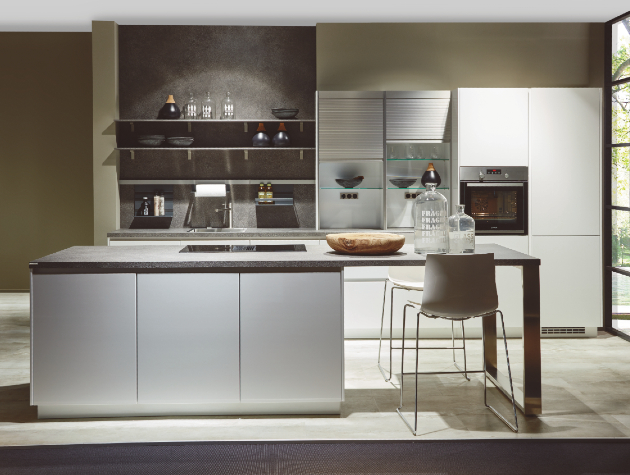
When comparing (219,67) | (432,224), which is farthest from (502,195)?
(219,67)

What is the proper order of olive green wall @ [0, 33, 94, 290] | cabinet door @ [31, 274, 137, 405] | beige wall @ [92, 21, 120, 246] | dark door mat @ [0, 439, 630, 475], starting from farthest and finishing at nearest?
olive green wall @ [0, 33, 94, 290] → beige wall @ [92, 21, 120, 246] → cabinet door @ [31, 274, 137, 405] → dark door mat @ [0, 439, 630, 475]

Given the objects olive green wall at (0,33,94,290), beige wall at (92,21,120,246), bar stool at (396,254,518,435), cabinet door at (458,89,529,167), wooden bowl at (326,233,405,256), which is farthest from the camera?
olive green wall at (0,33,94,290)

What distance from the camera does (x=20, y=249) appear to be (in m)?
6.65

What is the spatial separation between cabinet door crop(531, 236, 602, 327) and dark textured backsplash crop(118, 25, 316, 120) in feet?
8.08

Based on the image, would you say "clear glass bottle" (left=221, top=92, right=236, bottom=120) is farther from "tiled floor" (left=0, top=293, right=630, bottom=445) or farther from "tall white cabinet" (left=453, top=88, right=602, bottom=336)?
"tiled floor" (left=0, top=293, right=630, bottom=445)

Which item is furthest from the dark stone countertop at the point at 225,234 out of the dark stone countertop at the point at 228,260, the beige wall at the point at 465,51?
the dark stone countertop at the point at 228,260

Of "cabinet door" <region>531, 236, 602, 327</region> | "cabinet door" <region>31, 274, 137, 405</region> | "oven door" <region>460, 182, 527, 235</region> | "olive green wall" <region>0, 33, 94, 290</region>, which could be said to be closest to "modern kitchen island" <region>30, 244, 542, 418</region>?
"cabinet door" <region>31, 274, 137, 405</region>

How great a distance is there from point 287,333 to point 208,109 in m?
2.99

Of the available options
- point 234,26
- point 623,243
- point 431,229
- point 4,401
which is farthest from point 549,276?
point 4,401

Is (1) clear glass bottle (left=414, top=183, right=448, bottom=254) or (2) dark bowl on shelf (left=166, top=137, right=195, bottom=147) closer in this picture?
(1) clear glass bottle (left=414, top=183, right=448, bottom=254)

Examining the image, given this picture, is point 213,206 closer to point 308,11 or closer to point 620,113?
point 308,11

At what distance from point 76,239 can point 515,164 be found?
471 centimetres

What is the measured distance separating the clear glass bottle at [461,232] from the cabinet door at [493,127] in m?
1.87

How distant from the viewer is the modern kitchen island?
298 cm
